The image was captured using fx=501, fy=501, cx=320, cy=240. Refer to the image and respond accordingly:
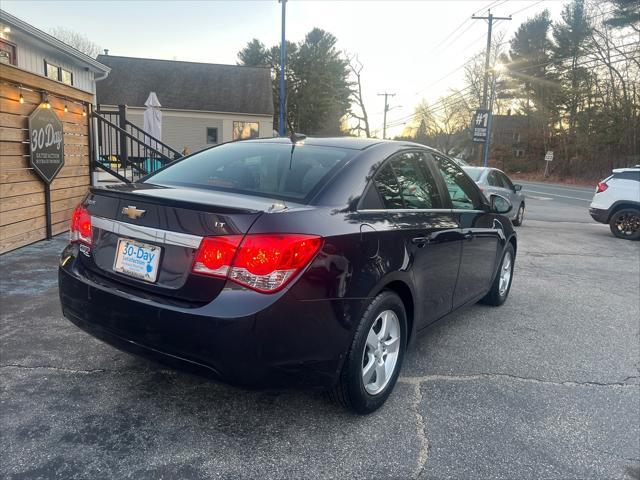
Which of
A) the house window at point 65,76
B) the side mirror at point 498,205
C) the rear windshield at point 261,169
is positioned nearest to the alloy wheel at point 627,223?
the side mirror at point 498,205

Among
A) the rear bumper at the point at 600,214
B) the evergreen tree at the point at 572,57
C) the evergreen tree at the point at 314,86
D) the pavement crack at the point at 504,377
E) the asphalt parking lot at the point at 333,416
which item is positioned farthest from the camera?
the evergreen tree at the point at 314,86

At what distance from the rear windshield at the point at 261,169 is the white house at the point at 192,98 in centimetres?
2958

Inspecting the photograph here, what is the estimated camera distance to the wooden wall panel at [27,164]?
5.92 m

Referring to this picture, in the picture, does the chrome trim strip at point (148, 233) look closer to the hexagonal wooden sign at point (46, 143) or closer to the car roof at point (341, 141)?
the car roof at point (341, 141)

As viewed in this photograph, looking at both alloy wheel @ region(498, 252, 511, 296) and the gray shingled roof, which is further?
the gray shingled roof

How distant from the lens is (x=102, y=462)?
7.66ft

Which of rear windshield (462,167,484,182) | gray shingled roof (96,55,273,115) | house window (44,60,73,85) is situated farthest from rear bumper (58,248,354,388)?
gray shingled roof (96,55,273,115)

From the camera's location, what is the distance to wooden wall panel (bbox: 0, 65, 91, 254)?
592cm

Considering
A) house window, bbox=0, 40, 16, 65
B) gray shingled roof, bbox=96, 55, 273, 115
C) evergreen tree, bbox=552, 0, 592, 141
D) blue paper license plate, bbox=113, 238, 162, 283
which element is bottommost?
blue paper license plate, bbox=113, 238, 162, 283

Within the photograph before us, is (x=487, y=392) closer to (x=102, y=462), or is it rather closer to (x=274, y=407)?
(x=274, y=407)

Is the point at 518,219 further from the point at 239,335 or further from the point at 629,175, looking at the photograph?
the point at 239,335

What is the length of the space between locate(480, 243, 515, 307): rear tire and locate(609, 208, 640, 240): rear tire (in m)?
7.12

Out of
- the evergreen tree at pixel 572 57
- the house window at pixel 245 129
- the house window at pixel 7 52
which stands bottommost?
the house window at pixel 245 129

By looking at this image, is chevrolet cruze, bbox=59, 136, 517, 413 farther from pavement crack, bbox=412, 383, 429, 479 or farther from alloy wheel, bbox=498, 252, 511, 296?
alloy wheel, bbox=498, 252, 511, 296
